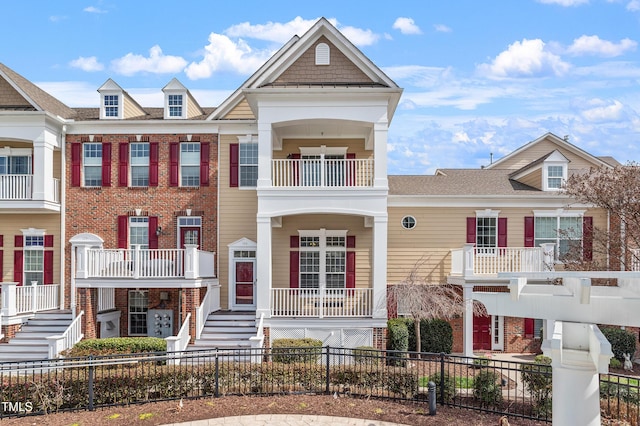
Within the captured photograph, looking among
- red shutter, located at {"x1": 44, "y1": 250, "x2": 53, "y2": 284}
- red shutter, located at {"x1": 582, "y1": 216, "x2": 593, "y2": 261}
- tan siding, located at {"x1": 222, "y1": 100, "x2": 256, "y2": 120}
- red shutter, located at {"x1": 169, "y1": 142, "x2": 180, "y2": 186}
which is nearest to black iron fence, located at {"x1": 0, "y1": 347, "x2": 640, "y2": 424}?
red shutter, located at {"x1": 582, "y1": 216, "x2": 593, "y2": 261}

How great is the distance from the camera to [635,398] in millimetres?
9922

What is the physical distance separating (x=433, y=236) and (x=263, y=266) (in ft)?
21.8

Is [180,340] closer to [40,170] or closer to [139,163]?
[139,163]

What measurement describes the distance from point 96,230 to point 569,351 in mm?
17586

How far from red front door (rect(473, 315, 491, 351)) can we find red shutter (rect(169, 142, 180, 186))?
39.8 ft

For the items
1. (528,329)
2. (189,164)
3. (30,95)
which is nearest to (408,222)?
(528,329)

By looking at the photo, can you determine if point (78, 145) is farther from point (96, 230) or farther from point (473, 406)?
point (473, 406)

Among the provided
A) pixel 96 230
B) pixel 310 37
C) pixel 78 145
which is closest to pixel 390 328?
pixel 310 37

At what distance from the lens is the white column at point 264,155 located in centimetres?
1596

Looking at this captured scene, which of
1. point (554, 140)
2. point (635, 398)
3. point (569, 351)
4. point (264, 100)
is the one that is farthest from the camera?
point (554, 140)

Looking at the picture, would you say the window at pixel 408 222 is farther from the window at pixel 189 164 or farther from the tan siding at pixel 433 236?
the window at pixel 189 164

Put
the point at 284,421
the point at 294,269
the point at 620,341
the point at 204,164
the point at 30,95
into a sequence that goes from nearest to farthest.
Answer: the point at 284,421, the point at 620,341, the point at 30,95, the point at 294,269, the point at 204,164

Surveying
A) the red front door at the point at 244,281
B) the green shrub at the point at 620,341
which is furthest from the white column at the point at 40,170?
the green shrub at the point at 620,341

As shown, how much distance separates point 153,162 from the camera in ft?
61.2
